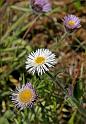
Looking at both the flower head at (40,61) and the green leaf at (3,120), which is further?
the green leaf at (3,120)

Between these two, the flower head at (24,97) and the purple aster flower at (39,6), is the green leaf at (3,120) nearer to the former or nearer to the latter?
the flower head at (24,97)

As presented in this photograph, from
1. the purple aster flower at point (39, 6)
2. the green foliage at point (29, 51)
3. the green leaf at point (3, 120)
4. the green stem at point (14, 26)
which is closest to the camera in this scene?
the green foliage at point (29, 51)

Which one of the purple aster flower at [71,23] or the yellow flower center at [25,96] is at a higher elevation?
the purple aster flower at [71,23]

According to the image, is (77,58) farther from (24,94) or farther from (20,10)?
(24,94)

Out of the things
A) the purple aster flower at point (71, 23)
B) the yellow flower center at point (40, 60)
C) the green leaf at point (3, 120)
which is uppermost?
the purple aster flower at point (71, 23)

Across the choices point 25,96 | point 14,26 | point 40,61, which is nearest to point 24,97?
point 25,96

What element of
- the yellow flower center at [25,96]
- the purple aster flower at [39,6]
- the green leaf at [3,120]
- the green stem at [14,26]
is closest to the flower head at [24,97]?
the yellow flower center at [25,96]

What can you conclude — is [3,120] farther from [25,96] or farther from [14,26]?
[14,26]
